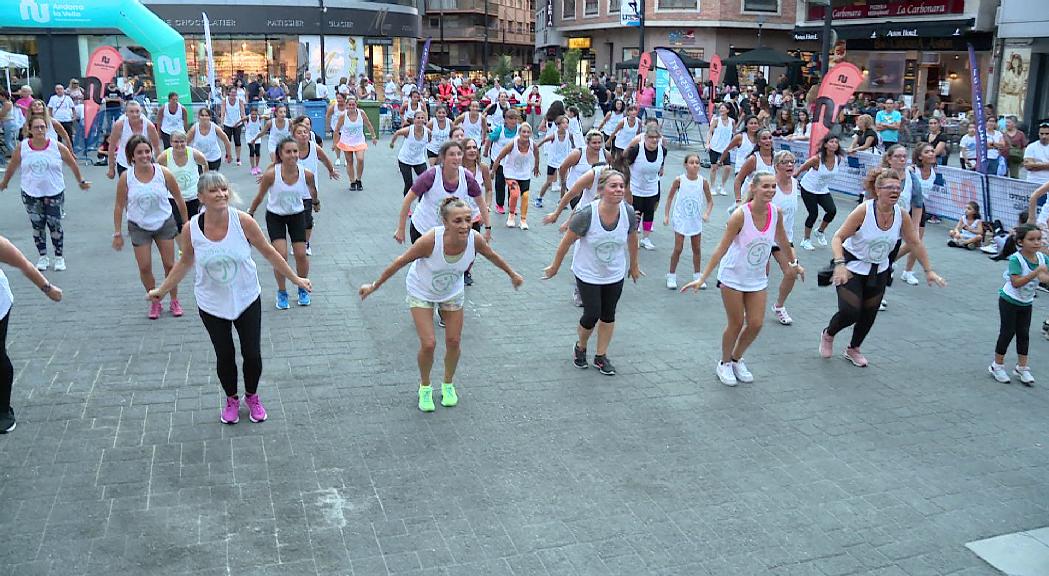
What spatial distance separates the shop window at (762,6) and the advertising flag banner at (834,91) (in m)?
32.8

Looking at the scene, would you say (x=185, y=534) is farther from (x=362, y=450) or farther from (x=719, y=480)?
(x=719, y=480)

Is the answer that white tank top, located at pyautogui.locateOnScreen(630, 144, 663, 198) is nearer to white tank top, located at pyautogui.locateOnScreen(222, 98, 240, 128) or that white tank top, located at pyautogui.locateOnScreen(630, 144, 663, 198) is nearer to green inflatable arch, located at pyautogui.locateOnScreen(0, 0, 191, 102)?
green inflatable arch, located at pyautogui.locateOnScreen(0, 0, 191, 102)

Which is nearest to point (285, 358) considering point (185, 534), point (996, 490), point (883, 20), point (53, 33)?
point (185, 534)

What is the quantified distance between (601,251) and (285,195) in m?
3.64

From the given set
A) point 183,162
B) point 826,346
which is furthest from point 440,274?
point 183,162

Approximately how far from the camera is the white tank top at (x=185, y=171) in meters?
9.88

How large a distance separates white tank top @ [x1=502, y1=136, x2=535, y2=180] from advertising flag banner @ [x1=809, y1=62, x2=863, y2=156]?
606 cm

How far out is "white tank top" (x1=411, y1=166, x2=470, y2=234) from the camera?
8.66 meters

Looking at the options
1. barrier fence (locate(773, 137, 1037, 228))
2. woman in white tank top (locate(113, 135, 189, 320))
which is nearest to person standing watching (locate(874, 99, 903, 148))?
barrier fence (locate(773, 137, 1037, 228))

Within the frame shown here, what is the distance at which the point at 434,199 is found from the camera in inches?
343

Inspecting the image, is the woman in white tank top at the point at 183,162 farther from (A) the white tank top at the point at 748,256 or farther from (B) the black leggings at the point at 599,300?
(A) the white tank top at the point at 748,256

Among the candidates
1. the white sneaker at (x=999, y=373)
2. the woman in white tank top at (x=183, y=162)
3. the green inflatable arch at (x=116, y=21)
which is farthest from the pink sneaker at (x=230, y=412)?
the green inflatable arch at (x=116, y=21)

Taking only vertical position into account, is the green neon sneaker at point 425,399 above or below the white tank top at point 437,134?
below

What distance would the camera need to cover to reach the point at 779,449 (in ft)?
19.8
